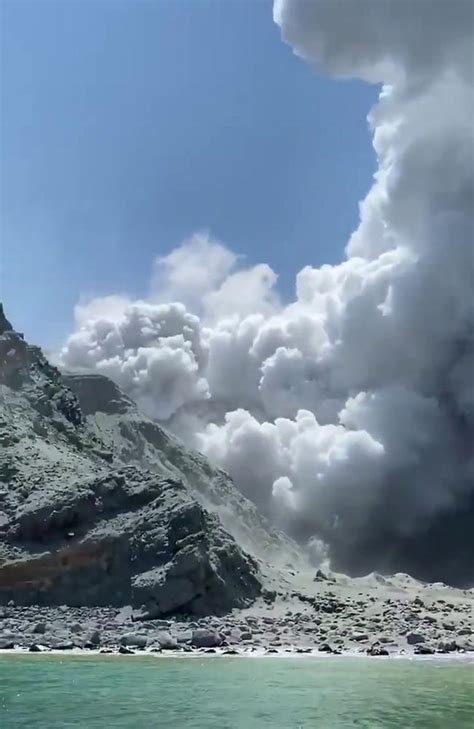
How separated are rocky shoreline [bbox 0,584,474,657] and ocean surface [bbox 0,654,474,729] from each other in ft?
36.9

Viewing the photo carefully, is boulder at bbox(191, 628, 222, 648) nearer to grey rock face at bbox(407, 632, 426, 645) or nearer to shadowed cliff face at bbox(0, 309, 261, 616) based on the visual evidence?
shadowed cliff face at bbox(0, 309, 261, 616)

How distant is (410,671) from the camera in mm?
59812

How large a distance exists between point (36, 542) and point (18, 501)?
11334 millimetres

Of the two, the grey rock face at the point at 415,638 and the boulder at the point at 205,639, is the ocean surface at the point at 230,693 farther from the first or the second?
the grey rock face at the point at 415,638

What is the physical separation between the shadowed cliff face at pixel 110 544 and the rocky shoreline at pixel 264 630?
2.92m

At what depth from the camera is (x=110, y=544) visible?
10412 cm

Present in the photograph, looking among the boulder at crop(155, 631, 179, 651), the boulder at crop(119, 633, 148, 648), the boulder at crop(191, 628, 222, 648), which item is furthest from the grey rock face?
the boulder at crop(119, 633, 148, 648)

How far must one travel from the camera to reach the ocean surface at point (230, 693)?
37094 millimetres

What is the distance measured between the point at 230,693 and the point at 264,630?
4791 cm

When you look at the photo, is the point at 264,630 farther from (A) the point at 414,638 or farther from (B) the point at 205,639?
(A) the point at 414,638

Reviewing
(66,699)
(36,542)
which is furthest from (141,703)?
(36,542)

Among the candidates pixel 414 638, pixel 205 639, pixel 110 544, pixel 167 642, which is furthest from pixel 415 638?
pixel 110 544

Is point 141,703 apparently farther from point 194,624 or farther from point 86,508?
point 86,508

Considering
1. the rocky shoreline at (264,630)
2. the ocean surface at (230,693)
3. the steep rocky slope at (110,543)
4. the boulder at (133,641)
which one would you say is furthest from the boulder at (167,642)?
the steep rocky slope at (110,543)
